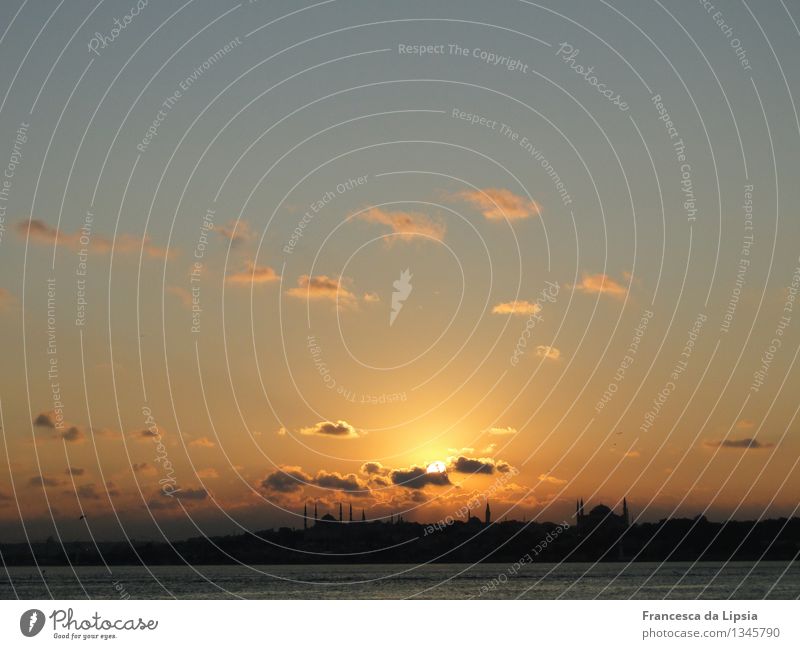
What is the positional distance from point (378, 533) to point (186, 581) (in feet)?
107

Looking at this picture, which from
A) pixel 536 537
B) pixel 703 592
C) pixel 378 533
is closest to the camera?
pixel 703 592

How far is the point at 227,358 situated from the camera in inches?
1789

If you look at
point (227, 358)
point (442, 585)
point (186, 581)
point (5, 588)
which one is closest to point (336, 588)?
point (442, 585)

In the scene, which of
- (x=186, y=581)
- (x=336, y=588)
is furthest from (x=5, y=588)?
(x=336, y=588)

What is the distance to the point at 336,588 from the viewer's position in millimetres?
164500
